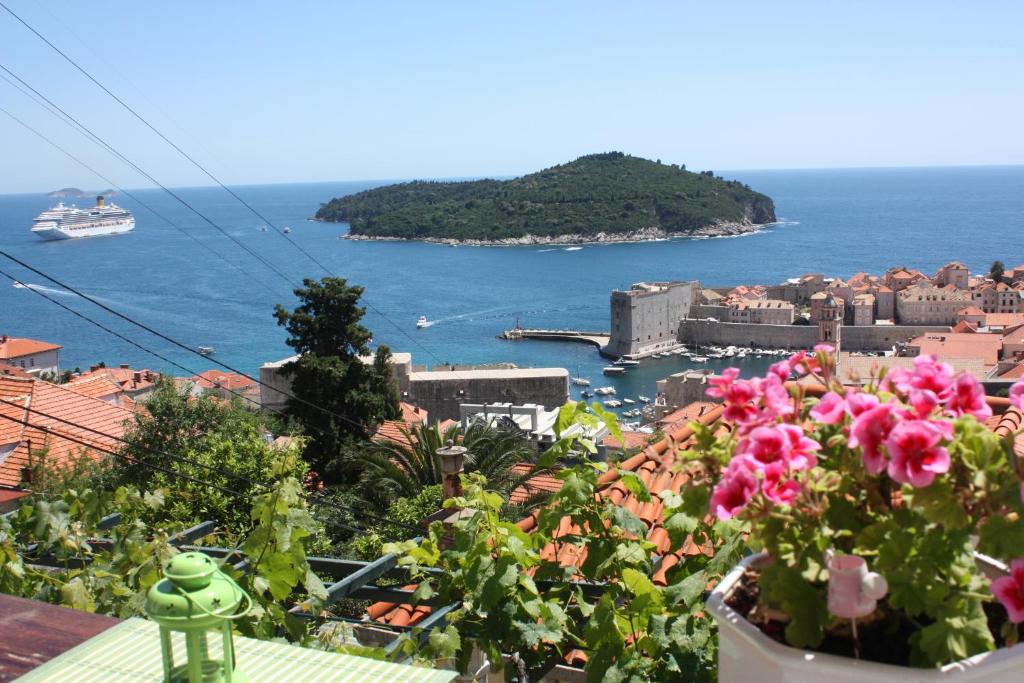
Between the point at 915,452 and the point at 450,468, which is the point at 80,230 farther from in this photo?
the point at 915,452

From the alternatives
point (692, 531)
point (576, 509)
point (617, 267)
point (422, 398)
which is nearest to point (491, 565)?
point (576, 509)

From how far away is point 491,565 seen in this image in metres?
1.44

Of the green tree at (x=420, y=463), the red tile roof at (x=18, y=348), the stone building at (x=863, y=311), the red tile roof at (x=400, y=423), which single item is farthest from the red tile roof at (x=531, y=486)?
the stone building at (x=863, y=311)

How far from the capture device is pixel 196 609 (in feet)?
2.27

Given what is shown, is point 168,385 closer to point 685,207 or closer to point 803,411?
point 803,411

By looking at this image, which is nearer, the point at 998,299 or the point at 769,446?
the point at 769,446

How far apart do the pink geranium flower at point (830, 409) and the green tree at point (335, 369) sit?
589 inches

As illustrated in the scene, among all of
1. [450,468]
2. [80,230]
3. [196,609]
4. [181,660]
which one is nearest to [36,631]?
[181,660]

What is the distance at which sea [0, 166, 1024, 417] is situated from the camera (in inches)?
1735

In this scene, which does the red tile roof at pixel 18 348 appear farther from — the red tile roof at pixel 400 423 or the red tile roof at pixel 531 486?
the red tile roof at pixel 531 486

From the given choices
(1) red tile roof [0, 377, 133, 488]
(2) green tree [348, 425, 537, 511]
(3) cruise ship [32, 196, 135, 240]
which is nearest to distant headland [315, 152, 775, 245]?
(3) cruise ship [32, 196, 135, 240]

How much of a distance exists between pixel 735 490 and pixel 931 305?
1900 inches

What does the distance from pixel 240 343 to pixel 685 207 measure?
5826cm

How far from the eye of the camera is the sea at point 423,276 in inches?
1735
